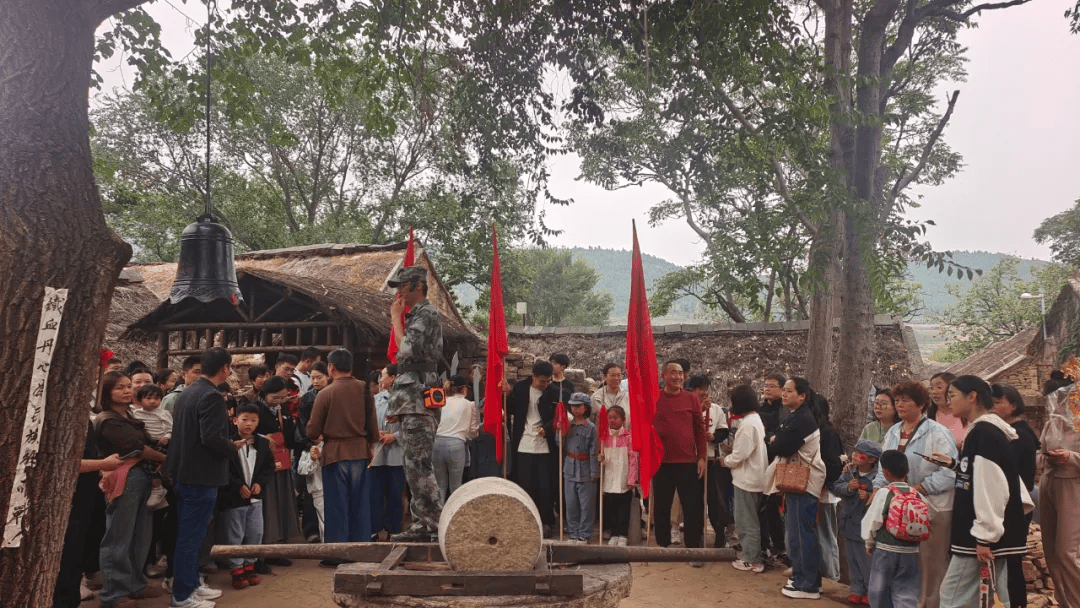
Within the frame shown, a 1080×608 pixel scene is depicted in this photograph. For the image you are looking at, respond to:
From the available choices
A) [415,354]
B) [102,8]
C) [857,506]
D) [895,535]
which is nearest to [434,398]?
[415,354]

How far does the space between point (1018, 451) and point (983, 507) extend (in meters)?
0.59

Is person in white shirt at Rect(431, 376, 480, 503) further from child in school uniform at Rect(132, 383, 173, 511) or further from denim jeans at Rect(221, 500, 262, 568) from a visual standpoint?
child in school uniform at Rect(132, 383, 173, 511)

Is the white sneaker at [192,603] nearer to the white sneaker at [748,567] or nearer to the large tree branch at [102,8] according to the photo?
the large tree branch at [102,8]

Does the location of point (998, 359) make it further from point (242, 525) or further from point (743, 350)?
A: point (242, 525)

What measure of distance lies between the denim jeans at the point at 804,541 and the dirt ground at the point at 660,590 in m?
0.18

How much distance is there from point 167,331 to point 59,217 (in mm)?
9214

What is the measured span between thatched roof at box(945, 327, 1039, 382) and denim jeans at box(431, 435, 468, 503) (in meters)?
15.4

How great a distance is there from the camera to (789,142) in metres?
6.80

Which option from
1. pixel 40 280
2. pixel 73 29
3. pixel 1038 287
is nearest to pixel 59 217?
pixel 40 280

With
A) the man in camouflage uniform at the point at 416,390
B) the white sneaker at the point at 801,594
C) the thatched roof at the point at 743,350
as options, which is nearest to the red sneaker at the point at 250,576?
the man in camouflage uniform at the point at 416,390

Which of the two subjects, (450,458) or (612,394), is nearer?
(450,458)

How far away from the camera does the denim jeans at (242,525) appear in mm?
5648

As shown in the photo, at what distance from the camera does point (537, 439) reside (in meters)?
7.46

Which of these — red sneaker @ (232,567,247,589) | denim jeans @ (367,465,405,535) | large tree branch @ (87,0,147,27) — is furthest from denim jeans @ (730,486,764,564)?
large tree branch @ (87,0,147,27)
